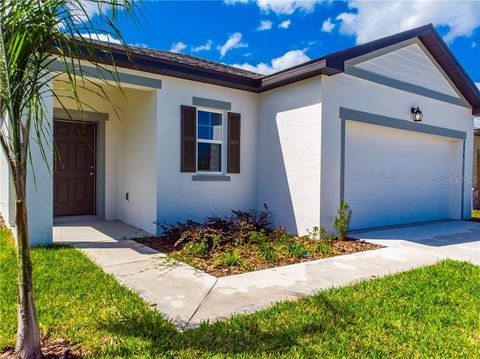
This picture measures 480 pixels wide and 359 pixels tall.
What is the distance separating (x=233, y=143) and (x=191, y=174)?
1.31 meters

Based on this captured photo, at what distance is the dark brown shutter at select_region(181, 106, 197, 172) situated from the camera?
7.32m

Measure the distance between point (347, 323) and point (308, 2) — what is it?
8.08 meters

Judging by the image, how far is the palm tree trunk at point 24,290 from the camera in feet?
7.81

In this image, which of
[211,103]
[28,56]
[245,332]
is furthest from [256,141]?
[28,56]

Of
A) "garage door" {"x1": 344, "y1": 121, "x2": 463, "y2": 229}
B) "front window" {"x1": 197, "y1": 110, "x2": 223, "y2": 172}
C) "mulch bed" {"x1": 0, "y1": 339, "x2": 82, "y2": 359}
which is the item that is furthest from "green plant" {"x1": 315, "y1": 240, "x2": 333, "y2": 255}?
"mulch bed" {"x1": 0, "y1": 339, "x2": 82, "y2": 359}

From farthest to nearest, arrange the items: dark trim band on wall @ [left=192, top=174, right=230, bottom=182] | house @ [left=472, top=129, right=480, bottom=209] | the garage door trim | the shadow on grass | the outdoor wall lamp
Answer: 1. house @ [left=472, top=129, right=480, bottom=209]
2. the outdoor wall lamp
3. dark trim band on wall @ [left=192, top=174, right=230, bottom=182]
4. the garage door trim
5. the shadow on grass

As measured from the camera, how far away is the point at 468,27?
28.5 ft

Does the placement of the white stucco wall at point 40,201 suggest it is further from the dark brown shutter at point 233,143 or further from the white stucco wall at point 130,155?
the dark brown shutter at point 233,143

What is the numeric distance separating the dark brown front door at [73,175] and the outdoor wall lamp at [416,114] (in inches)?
331

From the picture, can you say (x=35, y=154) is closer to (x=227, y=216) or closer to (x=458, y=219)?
(x=227, y=216)

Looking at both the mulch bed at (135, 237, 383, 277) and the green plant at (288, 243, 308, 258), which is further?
the green plant at (288, 243, 308, 258)

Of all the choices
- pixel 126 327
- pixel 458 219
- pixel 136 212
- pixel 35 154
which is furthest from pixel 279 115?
pixel 458 219

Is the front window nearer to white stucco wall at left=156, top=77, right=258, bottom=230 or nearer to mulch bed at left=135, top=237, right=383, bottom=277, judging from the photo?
white stucco wall at left=156, top=77, right=258, bottom=230

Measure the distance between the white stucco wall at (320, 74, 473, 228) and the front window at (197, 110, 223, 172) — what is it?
245 cm
